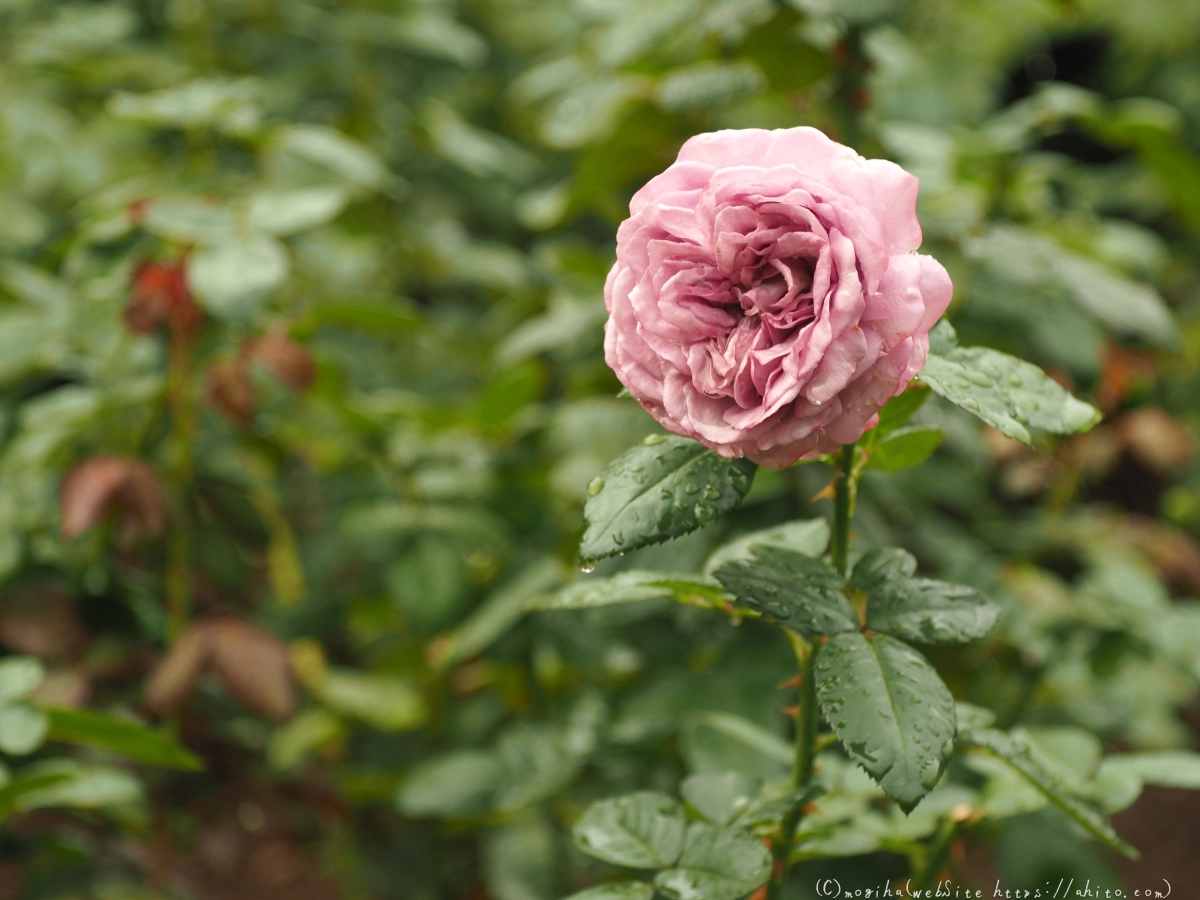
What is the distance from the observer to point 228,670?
1.16 m

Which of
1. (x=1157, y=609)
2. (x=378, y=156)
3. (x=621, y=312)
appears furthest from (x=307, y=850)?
(x=621, y=312)

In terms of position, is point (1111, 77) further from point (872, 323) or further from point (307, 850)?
point (872, 323)

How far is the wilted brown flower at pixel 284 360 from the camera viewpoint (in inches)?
45.8

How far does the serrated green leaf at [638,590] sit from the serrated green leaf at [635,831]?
157 millimetres

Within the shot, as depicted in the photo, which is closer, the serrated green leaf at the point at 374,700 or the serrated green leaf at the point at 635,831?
the serrated green leaf at the point at 635,831

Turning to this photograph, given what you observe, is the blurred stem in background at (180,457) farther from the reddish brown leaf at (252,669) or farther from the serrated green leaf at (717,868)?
the serrated green leaf at (717,868)

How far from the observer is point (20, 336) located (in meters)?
1.22

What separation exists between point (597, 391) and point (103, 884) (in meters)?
0.90

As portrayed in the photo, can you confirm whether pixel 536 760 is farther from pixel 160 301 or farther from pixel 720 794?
pixel 160 301

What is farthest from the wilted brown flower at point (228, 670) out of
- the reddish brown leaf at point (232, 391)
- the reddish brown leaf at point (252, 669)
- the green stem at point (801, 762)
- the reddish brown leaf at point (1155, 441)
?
the reddish brown leaf at point (1155, 441)

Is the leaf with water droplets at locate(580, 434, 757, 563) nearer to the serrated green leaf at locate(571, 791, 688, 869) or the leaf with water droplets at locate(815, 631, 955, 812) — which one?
the leaf with water droplets at locate(815, 631, 955, 812)

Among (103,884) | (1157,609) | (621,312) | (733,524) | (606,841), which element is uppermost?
(621,312)

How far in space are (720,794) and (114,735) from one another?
52 cm

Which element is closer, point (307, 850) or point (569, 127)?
point (569, 127)
